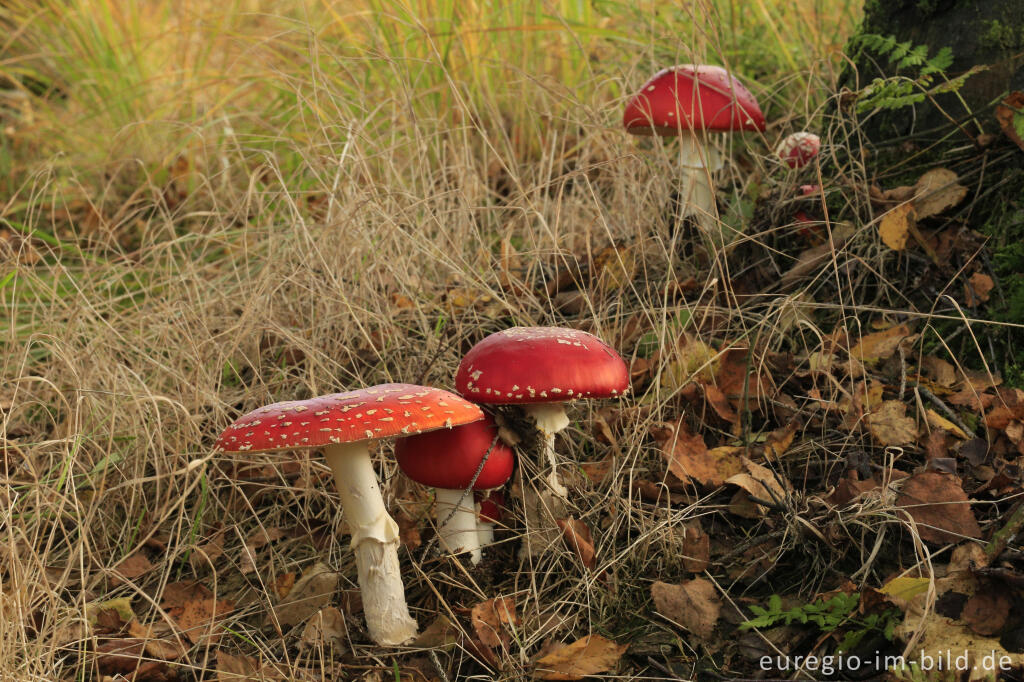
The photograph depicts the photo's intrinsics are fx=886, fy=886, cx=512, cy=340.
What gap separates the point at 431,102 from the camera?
13.8 feet

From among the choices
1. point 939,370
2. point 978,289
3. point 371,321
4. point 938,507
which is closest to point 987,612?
point 938,507

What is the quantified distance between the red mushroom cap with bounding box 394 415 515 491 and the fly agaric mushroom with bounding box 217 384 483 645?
14 centimetres

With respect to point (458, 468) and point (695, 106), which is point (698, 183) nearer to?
point (695, 106)

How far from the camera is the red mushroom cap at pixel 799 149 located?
3105mm

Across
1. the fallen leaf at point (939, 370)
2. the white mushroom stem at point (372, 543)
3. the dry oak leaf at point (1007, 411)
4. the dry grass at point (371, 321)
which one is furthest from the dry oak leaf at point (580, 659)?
the fallen leaf at point (939, 370)

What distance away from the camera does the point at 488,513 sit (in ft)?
7.75

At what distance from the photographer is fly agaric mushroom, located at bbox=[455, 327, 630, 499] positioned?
202cm

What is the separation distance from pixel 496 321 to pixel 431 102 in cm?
163

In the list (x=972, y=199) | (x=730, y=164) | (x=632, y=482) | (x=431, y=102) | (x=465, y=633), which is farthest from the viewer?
(x=431, y=102)

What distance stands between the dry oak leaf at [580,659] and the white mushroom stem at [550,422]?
415 millimetres

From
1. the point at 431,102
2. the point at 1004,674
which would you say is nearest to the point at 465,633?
the point at 1004,674

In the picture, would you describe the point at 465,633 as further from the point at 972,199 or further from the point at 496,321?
the point at 972,199

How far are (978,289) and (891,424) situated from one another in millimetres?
584

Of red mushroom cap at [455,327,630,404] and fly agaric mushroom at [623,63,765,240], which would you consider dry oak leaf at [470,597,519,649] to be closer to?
red mushroom cap at [455,327,630,404]
